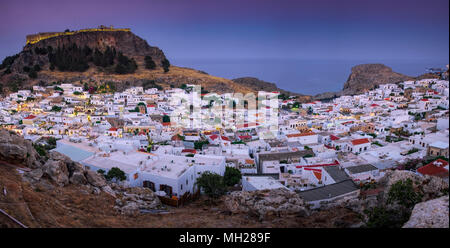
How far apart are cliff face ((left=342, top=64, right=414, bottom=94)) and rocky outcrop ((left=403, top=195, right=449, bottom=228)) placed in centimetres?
5455

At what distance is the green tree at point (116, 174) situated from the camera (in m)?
11.4

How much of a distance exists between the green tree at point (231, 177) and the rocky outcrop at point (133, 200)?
4423mm

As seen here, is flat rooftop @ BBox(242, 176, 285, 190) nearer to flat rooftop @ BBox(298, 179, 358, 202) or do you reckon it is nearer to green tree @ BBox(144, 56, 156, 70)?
flat rooftop @ BBox(298, 179, 358, 202)

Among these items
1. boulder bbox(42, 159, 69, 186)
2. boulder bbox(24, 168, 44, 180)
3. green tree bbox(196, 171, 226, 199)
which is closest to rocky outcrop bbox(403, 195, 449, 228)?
green tree bbox(196, 171, 226, 199)

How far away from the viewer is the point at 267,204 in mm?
8211

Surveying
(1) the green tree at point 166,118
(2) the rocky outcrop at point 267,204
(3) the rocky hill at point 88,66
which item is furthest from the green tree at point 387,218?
(3) the rocky hill at point 88,66

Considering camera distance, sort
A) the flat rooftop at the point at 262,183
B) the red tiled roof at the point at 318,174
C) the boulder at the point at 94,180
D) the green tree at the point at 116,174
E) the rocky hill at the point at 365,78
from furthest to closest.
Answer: the rocky hill at the point at 365,78
the red tiled roof at the point at 318,174
the flat rooftop at the point at 262,183
the green tree at the point at 116,174
the boulder at the point at 94,180

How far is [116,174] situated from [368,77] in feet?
197

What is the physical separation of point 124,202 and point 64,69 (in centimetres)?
4967

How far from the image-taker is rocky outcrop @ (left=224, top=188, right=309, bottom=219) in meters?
7.84

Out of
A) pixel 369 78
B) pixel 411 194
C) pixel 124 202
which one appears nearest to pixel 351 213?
pixel 411 194

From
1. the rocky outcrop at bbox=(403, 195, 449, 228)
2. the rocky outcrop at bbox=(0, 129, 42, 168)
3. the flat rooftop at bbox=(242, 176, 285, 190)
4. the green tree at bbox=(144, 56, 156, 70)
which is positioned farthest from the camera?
the green tree at bbox=(144, 56, 156, 70)

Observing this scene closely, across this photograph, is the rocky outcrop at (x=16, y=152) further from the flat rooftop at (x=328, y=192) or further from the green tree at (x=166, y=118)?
the green tree at (x=166, y=118)
